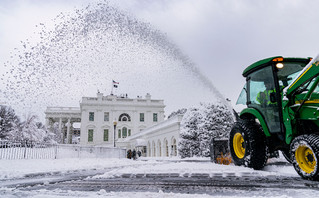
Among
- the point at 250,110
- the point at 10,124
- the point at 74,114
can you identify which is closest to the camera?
the point at 250,110

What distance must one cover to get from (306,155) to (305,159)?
0.30ft

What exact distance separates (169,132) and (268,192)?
2463 cm

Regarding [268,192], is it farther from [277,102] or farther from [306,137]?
[277,102]

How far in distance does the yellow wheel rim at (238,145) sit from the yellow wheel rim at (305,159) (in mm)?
2165

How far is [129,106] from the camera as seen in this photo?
61031 millimetres

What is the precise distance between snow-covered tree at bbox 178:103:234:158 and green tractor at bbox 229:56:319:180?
501 inches

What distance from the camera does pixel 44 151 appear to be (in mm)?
13641

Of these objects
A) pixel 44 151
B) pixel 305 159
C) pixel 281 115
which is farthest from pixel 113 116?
pixel 305 159

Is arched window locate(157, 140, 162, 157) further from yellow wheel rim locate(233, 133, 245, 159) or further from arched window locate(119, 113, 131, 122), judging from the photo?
arched window locate(119, 113, 131, 122)

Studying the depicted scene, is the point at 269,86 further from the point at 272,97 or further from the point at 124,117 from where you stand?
the point at 124,117

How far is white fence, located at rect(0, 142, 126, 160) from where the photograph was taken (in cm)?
1159

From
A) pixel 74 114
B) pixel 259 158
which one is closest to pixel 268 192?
pixel 259 158

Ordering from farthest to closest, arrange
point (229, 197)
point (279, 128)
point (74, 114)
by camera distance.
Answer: point (74, 114) < point (279, 128) < point (229, 197)

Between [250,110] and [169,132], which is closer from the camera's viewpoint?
[250,110]
